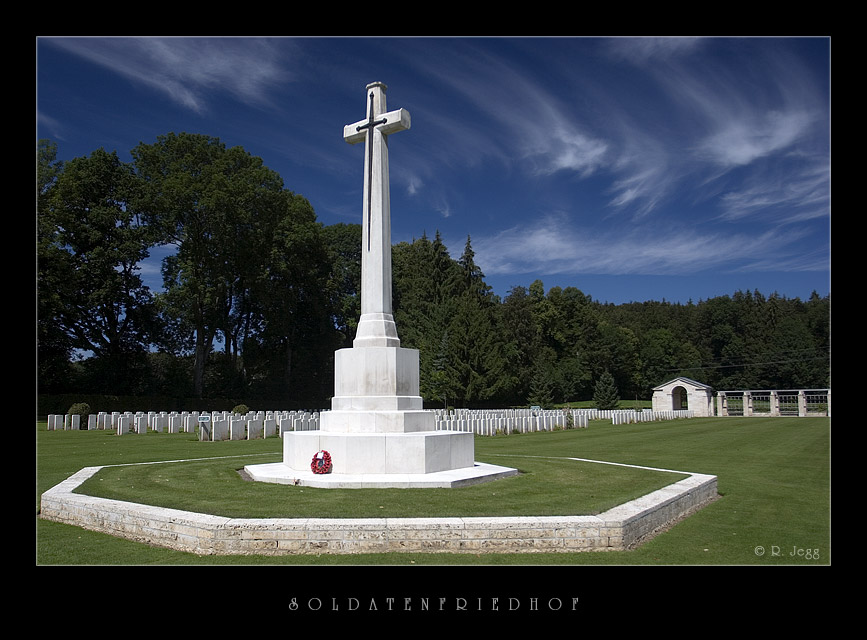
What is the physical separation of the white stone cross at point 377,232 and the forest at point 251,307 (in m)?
19.2

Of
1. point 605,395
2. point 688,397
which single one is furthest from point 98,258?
point 688,397

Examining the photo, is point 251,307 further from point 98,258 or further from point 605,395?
point 605,395

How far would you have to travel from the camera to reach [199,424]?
704 inches

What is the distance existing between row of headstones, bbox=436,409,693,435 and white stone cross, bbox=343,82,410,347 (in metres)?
10.1

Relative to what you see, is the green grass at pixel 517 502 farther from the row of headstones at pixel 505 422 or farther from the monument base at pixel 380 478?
the row of headstones at pixel 505 422

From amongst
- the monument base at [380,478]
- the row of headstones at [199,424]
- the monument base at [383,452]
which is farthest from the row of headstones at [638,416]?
the monument base at [383,452]

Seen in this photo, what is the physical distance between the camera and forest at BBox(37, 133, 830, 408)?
2988 cm

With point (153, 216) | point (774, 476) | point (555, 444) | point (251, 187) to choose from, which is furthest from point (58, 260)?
point (774, 476)

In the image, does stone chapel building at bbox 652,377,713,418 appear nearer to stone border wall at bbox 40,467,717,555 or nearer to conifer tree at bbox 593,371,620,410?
conifer tree at bbox 593,371,620,410

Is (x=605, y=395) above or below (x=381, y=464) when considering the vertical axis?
below

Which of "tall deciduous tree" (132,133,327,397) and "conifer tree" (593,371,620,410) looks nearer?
"tall deciduous tree" (132,133,327,397)

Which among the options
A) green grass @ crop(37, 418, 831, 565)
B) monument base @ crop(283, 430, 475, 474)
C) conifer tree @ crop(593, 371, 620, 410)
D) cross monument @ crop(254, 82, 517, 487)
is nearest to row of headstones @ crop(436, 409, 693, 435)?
conifer tree @ crop(593, 371, 620, 410)

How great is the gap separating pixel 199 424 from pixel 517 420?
41.7 feet

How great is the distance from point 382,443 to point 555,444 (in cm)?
1101
